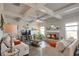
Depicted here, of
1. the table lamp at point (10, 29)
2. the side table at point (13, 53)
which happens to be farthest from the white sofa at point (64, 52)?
the table lamp at point (10, 29)

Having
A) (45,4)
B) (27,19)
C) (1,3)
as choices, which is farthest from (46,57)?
(1,3)

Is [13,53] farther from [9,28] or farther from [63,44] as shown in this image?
[63,44]

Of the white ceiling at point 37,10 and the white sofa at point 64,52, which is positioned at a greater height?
the white ceiling at point 37,10

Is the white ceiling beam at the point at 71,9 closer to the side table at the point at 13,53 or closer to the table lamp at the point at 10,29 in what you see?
the table lamp at the point at 10,29

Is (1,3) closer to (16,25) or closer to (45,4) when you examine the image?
(16,25)

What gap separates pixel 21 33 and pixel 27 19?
35cm

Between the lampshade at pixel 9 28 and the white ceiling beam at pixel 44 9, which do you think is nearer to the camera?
the lampshade at pixel 9 28

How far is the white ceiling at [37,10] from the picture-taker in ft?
6.78

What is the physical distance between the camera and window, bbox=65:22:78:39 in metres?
2.14

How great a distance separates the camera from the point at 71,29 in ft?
7.28

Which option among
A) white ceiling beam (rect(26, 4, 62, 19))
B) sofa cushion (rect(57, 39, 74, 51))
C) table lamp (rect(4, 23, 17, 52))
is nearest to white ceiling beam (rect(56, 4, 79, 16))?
white ceiling beam (rect(26, 4, 62, 19))

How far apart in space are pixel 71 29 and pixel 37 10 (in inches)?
35.7

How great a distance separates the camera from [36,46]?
224 centimetres

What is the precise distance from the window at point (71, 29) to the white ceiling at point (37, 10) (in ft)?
0.85
